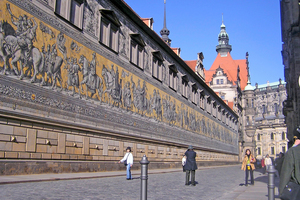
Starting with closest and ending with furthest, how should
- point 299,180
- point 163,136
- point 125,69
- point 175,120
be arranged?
1. point 299,180
2. point 125,69
3. point 163,136
4. point 175,120

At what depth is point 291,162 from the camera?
404 cm

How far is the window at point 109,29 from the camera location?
17.1 metres

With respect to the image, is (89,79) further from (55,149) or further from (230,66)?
(230,66)

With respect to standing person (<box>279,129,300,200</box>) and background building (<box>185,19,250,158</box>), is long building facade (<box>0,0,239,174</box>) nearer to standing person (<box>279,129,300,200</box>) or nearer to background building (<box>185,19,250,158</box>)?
standing person (<box>279,129,300,200</box>)

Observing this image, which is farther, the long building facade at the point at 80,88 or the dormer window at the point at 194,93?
the dormer window at the point at 194,93

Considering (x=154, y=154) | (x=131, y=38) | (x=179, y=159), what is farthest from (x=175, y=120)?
(x=131, y=38)

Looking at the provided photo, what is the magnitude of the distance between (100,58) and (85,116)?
10.5ft

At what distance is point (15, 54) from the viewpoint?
438 inches

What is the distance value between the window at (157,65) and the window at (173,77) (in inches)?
92.9

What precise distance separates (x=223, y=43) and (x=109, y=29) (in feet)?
268

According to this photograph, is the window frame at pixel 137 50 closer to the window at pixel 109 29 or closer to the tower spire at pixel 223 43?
the window at pixel 109 29

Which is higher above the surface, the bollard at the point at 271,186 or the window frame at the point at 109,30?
the window frame at the point at 109,30

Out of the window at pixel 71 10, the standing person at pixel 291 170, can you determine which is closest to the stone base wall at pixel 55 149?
the window at pixel 71 10

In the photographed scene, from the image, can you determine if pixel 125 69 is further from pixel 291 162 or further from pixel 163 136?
pixel 291 162
